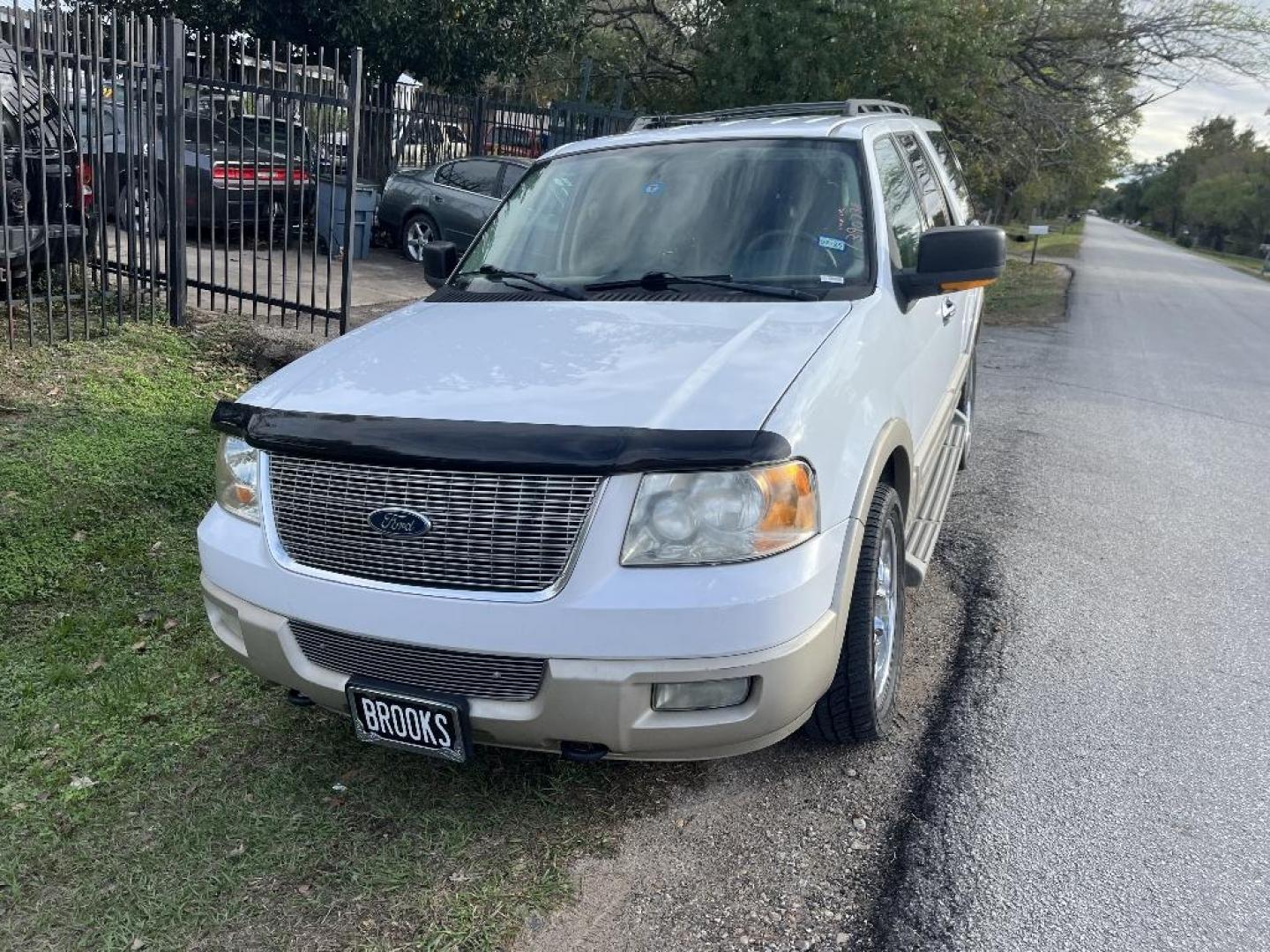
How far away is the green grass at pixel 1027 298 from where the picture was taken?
589 inches

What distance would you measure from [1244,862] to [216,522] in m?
3.04

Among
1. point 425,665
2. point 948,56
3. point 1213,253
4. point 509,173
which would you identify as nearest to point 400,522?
point 425,665

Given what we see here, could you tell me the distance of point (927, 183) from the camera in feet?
16.5

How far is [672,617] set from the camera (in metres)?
2.49

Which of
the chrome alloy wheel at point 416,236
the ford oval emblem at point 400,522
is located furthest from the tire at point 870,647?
the chrome alloy wheel at point 416,236

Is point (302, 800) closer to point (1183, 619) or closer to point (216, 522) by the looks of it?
point (216, 522)

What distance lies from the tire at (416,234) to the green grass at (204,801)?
29.7 ft

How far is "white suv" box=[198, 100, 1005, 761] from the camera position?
8.32 feet

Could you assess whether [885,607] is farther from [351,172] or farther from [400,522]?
[351,172]

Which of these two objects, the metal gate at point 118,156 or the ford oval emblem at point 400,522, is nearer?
the ford oval emblem at point 400,522

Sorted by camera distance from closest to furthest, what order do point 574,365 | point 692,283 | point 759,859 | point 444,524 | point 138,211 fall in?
point 444,524
point 759,859
point 574,365
point 692,283
point 138,211

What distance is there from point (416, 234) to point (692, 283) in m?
10.5

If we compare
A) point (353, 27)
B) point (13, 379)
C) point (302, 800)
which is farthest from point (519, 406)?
point (353, 27)

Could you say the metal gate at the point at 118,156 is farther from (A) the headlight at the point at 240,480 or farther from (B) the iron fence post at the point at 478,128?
(B) the iron fence post at the point at 478,128
